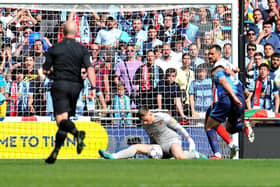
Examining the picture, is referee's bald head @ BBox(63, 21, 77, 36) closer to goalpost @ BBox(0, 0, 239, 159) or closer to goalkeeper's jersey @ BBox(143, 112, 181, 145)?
goalkeeper's jersey @ BBox(143, 112, 181, 145)

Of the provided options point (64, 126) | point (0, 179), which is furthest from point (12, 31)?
point (0, 179)

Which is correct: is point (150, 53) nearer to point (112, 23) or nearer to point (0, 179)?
point (112, 23)

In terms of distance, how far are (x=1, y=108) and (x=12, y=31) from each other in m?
1.56

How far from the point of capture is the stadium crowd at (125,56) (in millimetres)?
15242

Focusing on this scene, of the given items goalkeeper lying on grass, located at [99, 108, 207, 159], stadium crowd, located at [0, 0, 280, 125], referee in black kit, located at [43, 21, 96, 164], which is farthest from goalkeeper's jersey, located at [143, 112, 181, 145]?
referee in black kit, located at [43, 21, 96, 164]

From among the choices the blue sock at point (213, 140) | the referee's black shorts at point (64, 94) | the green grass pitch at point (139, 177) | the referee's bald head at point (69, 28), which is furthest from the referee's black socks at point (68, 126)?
the blue sock at point (213, 140)

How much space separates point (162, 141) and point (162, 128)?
0.23 meters

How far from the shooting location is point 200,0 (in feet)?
49.7

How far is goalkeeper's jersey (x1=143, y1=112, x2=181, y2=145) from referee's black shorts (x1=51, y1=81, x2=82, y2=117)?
2.65 metres

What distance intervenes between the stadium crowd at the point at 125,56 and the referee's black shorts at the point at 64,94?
492cm

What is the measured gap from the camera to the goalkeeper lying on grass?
41.2 feet

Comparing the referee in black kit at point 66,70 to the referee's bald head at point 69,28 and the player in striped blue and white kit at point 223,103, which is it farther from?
the player in striped blue and white kit at point 223,103

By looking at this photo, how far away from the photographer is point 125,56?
15.6 metres

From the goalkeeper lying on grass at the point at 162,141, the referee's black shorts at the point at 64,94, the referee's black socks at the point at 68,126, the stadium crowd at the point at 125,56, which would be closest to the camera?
the referee's black socks at the point at 68,126
